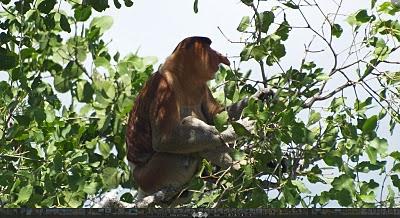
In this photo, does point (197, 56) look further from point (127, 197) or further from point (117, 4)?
point (117, 4)

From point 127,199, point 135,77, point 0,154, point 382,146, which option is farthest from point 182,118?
point 382,146

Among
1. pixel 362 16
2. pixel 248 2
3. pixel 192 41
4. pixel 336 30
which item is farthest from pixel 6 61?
pixel 192 41

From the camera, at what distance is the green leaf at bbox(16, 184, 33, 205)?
3.71m

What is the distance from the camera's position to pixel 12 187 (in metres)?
3.89

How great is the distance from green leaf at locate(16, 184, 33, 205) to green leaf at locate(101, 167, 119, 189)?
1.15 ft

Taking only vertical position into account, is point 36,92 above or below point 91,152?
above

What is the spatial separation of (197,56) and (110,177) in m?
1.15

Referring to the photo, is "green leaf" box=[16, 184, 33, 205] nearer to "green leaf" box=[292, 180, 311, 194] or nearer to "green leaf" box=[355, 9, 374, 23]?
"green leaf" box=[292, 180, 311, 194]

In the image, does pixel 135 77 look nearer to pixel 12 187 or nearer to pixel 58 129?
pixel 58 129

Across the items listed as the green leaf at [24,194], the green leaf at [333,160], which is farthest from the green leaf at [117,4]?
the green leaf at [24,194]

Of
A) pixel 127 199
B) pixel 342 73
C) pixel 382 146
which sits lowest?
pixel 127 199

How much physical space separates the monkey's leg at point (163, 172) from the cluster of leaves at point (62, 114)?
0.13 metres

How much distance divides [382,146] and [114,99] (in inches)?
52.8

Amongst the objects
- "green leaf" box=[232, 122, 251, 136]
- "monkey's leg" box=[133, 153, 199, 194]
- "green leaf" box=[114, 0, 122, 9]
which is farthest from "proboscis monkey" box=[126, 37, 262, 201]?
"green leaf" box=[114, 0, 122, 9]
